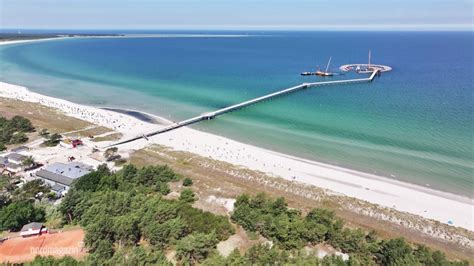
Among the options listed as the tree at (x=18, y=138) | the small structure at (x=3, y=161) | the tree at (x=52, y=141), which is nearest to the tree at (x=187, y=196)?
the small structure at (x=3, y=161)

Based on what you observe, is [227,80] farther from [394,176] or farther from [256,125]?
[394,176]

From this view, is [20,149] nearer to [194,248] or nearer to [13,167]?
[13,167]

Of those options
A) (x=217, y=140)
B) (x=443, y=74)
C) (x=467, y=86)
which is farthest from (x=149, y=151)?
(x=443, y=74)

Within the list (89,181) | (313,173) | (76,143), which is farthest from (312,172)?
(76,143)

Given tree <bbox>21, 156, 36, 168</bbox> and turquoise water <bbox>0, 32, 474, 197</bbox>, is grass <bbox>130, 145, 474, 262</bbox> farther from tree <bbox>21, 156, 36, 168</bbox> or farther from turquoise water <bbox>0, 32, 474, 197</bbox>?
tree <bbox>21, 156, 36, 168</bbox>

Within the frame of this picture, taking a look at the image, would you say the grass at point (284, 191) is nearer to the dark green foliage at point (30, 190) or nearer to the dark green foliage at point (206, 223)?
the dark green foliage at point (206, 223)

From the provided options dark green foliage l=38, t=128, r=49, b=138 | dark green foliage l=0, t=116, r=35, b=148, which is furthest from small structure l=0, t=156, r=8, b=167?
dark green foliage l=38, t=128, r=49, b=138
